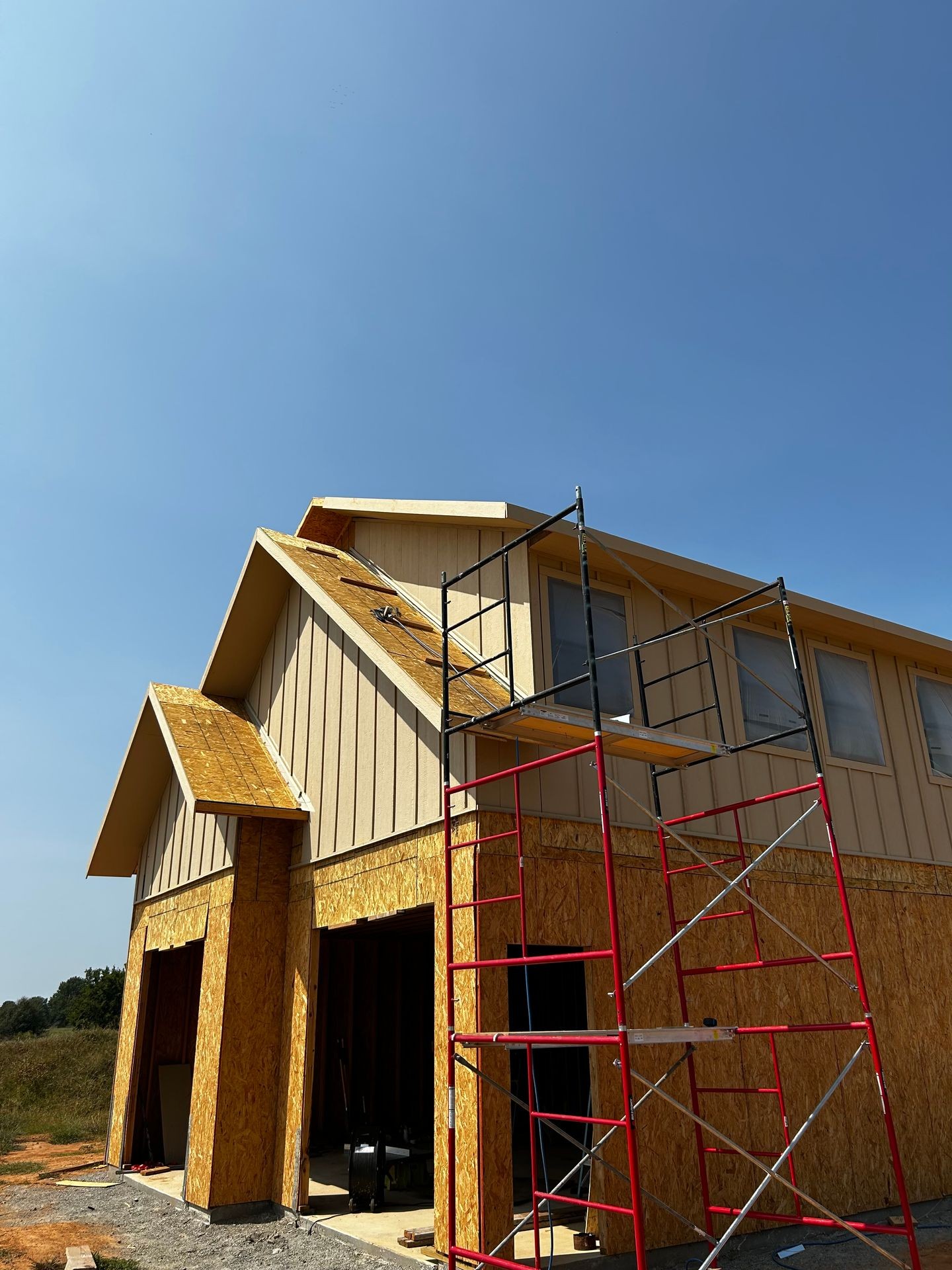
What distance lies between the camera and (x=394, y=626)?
32.7ft

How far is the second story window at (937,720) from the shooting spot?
12500 mm

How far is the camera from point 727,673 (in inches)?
419

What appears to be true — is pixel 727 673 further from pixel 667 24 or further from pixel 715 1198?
pixel 667 24

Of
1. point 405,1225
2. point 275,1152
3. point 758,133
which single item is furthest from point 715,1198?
point 758,133

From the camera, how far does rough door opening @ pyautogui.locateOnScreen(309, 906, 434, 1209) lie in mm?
15453

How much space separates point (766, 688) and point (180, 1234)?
8771 mm

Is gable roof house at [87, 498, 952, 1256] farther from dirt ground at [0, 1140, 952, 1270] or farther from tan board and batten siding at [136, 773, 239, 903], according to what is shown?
dirt ground at [0, 1140, 952, 1270]

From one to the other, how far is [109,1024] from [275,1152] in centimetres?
3547

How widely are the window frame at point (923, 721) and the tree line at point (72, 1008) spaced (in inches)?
650

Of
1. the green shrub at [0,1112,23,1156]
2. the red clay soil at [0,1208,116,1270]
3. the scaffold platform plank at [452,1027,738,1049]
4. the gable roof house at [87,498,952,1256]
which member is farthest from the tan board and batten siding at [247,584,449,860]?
the green shrub at [0,1112,23,1156]

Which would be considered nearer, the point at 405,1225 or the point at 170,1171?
the point at 405,1225

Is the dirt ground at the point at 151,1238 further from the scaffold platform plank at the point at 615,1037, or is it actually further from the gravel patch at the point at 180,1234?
the scaffold platform plank at the point at 615,1037

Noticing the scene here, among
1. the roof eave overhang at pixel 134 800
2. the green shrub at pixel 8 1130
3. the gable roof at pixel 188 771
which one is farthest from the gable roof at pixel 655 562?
the green shrub at pixel 8 1130

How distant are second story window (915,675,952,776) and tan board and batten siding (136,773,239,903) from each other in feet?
31.0
